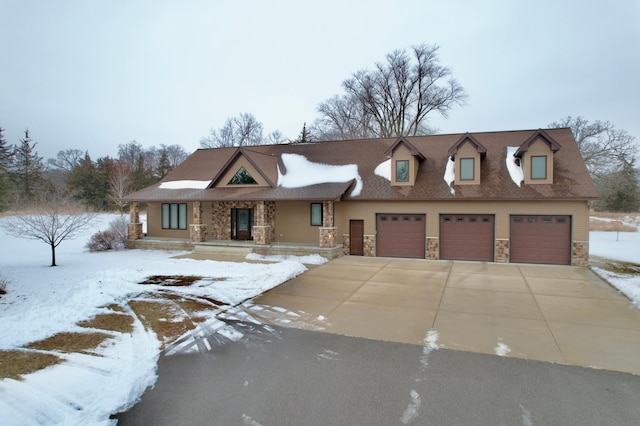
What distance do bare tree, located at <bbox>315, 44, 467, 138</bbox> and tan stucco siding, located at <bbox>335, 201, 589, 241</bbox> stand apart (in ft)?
67.7

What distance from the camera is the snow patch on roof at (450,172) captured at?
16578mm

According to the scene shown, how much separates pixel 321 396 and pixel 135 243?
18.0 m

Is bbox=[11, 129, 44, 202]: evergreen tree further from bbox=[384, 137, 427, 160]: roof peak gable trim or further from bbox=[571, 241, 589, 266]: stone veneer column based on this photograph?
bbox=[571, 241, 589, 266]: stone veneer column

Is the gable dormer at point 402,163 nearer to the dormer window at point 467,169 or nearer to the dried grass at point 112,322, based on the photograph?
the dormer window at point 467,169

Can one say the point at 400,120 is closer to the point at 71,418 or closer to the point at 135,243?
the point at 135,243

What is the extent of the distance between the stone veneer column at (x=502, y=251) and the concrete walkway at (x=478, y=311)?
6.24 feet

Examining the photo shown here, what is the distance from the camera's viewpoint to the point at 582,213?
14.3 meters

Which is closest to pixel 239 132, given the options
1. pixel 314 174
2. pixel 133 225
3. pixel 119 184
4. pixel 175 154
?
pixel 119 184

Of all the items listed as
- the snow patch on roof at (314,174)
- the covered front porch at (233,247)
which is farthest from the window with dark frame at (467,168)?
the covered front porch at (233,247)

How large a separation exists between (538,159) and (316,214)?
10029mm

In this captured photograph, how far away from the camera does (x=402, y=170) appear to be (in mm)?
17281

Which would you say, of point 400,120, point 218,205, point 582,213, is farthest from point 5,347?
point 400,120

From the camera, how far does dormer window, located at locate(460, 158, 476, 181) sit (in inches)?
637

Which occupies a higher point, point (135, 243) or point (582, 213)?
point (582, 213)
